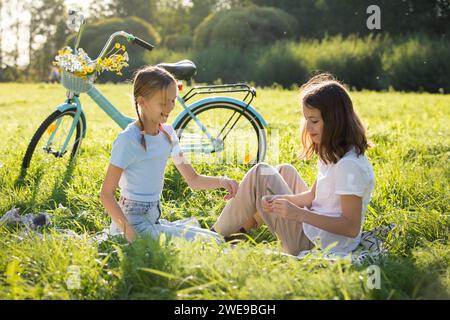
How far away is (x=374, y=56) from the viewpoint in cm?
1881

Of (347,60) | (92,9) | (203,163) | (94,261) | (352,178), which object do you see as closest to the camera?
(94,261)

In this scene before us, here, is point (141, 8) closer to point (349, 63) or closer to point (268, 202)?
point (349, 63)

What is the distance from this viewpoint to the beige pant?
128 inches

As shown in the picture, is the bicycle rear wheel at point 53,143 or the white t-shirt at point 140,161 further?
the bicycle rear wheel at point 53,143

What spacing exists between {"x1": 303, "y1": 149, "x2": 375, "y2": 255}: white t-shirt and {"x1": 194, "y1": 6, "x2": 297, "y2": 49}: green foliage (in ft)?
64.3

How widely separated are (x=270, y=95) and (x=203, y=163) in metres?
8.47

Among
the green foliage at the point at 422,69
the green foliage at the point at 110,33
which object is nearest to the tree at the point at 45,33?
the green foliage at the point at 110,33

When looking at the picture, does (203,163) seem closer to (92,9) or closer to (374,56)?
(374,56)

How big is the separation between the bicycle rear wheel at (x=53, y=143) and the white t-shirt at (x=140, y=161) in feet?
5.81

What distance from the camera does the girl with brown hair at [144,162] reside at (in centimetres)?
306

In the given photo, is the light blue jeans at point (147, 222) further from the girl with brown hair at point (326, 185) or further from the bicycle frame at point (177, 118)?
the bicycle frame at point (177, 118)

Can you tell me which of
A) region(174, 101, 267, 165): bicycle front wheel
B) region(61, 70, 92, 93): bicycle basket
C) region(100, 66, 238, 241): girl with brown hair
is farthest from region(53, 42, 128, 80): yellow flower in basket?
region(100, 66, 238, 241): girl with brown hair
